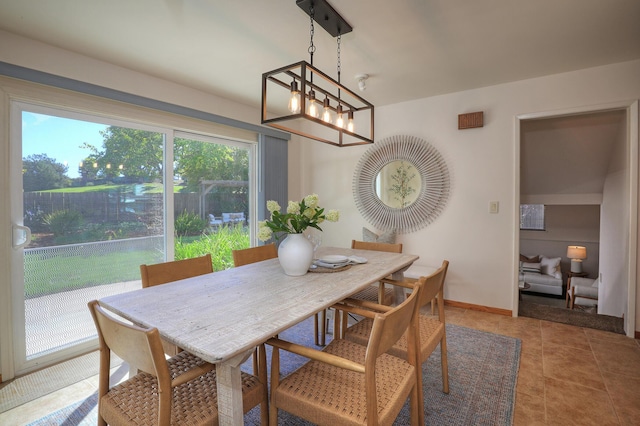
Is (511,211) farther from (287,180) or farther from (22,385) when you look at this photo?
(22,385)

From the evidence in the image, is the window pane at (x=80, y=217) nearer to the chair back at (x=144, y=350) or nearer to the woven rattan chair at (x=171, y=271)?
the woven rattan chair at (x=171, y=271)

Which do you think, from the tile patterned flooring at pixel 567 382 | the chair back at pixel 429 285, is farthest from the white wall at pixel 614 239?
the chair back at pixel 429 285

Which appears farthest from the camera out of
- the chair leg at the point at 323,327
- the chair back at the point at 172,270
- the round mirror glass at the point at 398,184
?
the round mirror glass at the point at 398,184

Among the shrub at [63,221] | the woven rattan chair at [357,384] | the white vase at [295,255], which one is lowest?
the woven rattan chair at [357,384]

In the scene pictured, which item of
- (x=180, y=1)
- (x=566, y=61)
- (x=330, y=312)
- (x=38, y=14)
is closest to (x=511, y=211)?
(x=566, y=61)

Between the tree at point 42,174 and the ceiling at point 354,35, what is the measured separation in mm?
805

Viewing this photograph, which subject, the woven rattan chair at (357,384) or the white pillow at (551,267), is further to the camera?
the white pillow at (551,267)

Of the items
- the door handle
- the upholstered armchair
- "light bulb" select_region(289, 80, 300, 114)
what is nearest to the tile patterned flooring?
the door handle

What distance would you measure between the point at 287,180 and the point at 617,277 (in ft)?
12.8

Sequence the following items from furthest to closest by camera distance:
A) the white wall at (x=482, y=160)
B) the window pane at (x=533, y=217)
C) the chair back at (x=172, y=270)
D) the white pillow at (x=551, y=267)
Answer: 1. the window pane at (x=533, y=217)
2. the white pillow at (x=551, y=267)
3. the white wall at (x=482, y=160)
4. the chair back at (x=172, y=270)

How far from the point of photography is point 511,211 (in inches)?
117

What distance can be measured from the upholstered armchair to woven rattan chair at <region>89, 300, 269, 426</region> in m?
5.63

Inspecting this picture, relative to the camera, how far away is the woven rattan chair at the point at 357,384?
997 mm

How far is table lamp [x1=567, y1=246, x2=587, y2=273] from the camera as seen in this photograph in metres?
5.55
